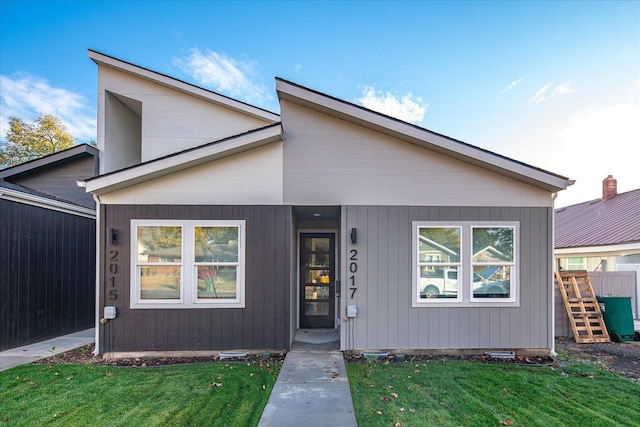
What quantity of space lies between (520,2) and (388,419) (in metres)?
12.2

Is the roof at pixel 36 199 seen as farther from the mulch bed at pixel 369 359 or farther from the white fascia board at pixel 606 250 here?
the white fascia board at pixel 606 250

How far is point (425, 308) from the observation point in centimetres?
597

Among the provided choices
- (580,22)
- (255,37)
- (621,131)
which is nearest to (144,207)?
(255,37)

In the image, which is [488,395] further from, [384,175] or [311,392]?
[384,175]

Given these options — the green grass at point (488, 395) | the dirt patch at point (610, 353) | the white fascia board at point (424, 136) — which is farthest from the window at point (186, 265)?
the dirt patch at point (610, 353)

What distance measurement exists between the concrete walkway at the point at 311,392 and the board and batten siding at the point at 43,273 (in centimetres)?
572

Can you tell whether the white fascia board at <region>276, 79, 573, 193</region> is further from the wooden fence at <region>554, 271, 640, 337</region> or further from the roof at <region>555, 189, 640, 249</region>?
the roof at <region>555, 189, 640, 249</region>

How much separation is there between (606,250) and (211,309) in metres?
13.3

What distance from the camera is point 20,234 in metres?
6.70

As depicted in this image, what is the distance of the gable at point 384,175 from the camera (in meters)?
6.01

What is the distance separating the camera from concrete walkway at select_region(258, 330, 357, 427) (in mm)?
3500

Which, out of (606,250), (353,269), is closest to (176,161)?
(353,269)

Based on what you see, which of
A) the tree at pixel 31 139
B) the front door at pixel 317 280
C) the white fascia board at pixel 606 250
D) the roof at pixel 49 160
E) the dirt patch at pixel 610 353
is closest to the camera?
the dirt patch at pixel 610 353

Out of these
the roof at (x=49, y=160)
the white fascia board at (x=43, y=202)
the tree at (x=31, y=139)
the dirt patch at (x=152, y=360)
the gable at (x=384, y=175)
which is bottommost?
the dirt patch at (x=152, y=360)
